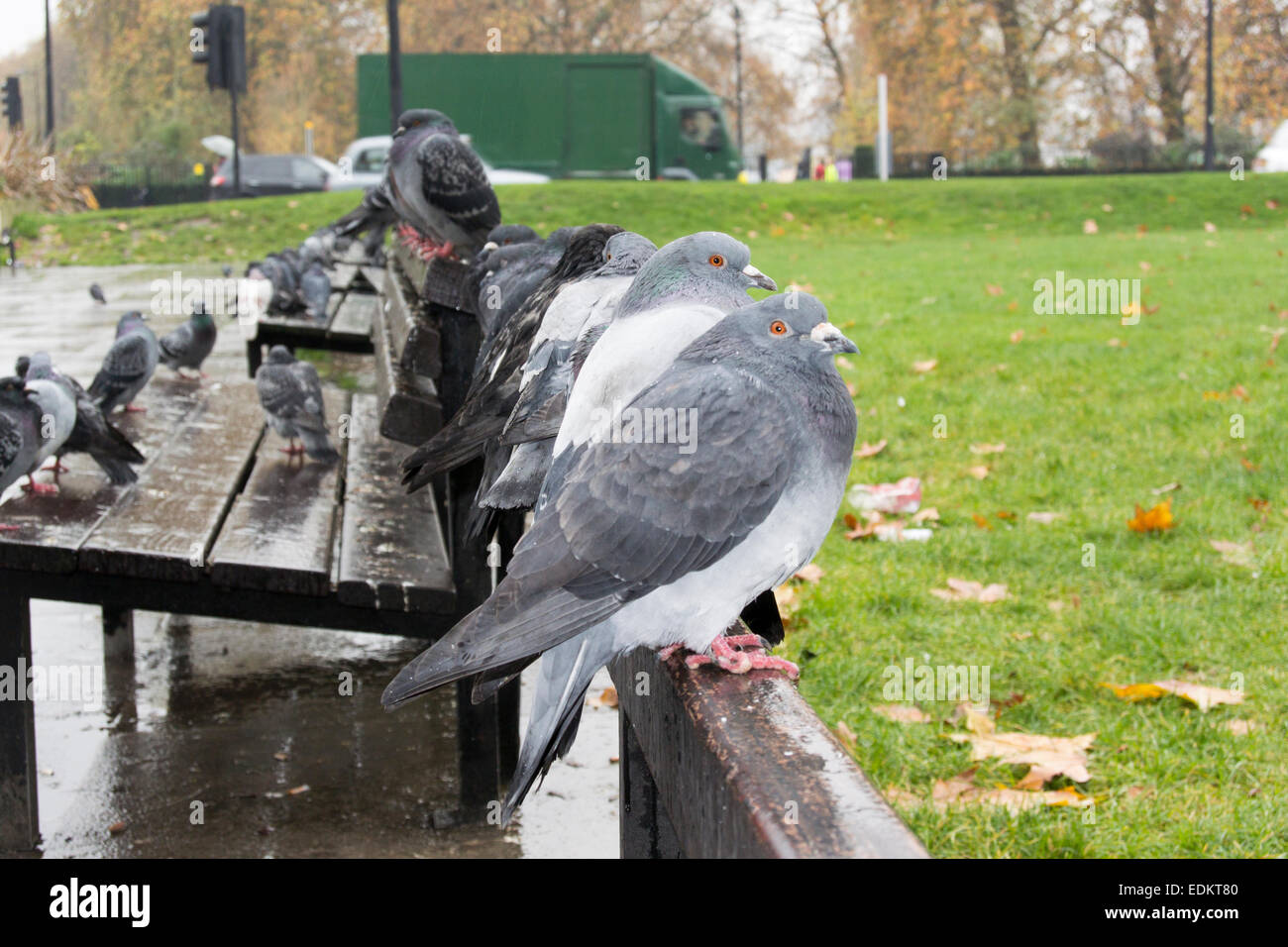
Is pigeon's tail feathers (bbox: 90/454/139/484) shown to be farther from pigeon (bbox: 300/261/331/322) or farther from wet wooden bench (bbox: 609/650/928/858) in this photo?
pigeon (bbox: 300/261/331/322)

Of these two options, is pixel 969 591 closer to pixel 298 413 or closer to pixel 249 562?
pixel 298 413

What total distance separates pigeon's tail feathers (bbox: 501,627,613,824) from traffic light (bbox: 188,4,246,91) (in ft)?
58.3

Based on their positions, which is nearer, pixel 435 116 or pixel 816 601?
pixel 816 601

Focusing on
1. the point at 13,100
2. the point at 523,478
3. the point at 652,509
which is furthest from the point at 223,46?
the point at 652,509

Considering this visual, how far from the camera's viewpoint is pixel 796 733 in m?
1.50

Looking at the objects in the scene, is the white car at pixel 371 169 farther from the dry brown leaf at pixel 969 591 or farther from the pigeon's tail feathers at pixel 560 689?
the pigeon's tail feathers at pixel 560 689

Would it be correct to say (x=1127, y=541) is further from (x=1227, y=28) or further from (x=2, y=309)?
(x=1227, y=28)

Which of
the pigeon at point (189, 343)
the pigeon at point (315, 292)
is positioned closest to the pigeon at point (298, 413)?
the pigeon at point (189, 343)

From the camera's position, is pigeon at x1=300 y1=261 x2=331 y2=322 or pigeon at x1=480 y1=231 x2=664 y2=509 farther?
pigeon at x1=300 y1=261 x2=331 y2=322

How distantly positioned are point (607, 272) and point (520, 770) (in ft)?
4.50

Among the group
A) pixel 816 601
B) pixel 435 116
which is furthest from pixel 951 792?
pixel 435 116

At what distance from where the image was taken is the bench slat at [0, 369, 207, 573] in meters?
3.26

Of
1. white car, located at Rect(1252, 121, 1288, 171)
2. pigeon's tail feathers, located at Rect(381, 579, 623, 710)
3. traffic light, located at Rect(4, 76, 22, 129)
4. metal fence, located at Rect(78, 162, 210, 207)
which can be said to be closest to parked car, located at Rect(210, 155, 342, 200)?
metal fence, located at Rect(78, 162, 210, 207)

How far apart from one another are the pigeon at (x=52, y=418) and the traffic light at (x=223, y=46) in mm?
14965
